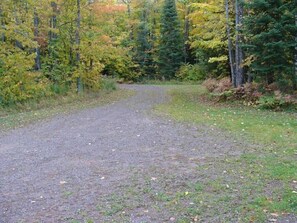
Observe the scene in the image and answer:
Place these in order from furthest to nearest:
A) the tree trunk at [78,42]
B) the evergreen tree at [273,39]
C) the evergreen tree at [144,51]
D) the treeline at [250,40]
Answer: the evergreen tree at [144,51] → the tree trunk at [78,42] → the treeline at [250,40] → the evergreen tree at [273,39]

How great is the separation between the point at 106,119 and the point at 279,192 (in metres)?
7.39

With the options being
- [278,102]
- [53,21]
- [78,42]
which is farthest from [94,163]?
[53,21]

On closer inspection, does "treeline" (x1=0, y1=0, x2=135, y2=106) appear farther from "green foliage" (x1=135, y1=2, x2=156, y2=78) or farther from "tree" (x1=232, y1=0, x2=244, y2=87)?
"green foliage" (x1=135, y1=2, x2=156, y2=78)

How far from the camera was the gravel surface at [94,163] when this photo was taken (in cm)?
429

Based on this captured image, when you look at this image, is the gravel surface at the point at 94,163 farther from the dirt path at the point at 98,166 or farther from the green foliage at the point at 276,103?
the green foliage at the point at 276,103

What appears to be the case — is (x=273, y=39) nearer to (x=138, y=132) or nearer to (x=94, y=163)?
(x=138, y=132)

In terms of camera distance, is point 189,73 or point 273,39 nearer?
point 273,39

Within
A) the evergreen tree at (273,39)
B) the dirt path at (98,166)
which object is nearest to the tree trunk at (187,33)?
the evergreen tree at (273,39)

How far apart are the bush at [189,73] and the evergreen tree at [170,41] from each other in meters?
0.82

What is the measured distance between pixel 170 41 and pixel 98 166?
29967mm

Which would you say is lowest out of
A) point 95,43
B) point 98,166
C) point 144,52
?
point 98,166

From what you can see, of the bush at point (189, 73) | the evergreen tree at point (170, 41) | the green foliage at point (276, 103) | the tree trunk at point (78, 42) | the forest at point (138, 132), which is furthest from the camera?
the evergreen tree at point (170, 41)

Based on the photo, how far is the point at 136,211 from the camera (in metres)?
4.20

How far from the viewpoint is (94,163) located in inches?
249
